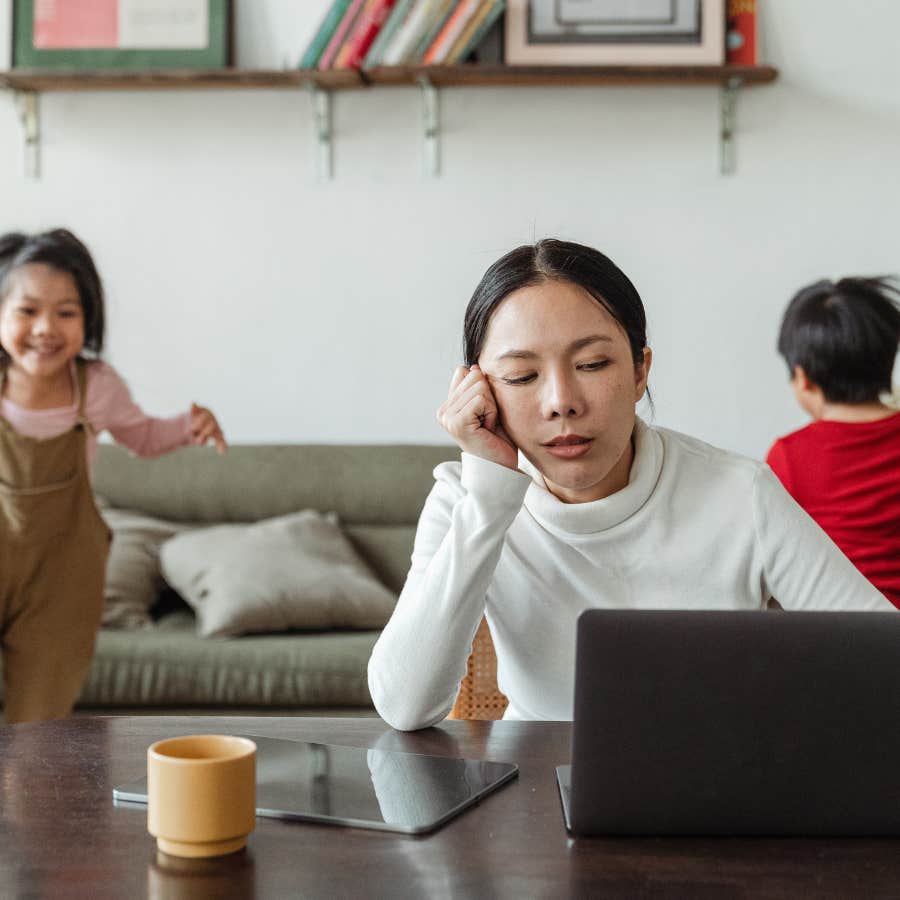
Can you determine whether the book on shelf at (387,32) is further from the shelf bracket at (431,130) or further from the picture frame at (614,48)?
the picture frame at (614,48)

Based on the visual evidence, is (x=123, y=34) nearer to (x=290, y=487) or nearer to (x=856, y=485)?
(x=290, y=487)

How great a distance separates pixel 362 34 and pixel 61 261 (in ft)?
4.05

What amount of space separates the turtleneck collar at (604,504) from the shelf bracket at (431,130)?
7.45 ft

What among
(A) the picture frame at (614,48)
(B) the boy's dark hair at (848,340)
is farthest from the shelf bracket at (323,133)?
(B) the boy's dark hair at (848,340)

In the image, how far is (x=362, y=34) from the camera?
3268 mm

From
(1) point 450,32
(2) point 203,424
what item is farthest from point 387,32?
(2) point 203,424

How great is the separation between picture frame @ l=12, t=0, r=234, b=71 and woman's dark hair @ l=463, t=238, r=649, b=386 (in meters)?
2.33

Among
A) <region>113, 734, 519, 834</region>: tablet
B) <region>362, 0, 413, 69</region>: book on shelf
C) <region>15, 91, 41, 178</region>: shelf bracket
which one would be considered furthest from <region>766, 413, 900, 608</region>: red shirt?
<region>15, 91, 41, 178</region>: shelf bracket

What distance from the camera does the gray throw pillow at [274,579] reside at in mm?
2793

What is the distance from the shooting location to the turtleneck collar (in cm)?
132

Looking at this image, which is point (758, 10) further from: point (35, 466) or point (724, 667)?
point (724, 667)

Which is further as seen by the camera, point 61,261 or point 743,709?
point 61,261

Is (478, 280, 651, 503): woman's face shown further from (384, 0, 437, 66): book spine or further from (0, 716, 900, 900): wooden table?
(384, 0, 437, 66): book spine

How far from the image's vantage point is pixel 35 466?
240cm
